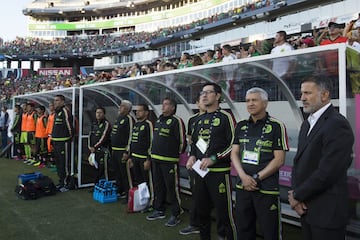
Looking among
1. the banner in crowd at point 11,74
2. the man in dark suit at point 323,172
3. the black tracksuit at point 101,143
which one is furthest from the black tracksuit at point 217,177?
the banner in crowd at point 11,74

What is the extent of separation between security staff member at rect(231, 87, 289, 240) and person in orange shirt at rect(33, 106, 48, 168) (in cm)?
859

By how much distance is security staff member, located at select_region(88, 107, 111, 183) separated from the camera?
6.76 meters

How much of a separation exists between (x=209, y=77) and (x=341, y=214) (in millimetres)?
3080

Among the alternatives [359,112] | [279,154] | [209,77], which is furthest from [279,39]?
[279,154]

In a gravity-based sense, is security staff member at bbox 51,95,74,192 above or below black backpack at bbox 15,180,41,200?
above

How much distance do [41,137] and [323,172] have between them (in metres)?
9.78

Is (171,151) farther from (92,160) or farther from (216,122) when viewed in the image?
(92,160)

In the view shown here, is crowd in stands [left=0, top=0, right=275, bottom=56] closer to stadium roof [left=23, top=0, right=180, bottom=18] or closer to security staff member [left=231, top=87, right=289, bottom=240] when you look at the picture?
stadium roof [left=23, top=0, right=180, bottom=18]

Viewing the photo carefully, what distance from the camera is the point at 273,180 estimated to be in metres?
3.12

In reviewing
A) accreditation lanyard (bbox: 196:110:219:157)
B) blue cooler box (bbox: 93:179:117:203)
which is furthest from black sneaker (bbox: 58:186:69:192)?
accreditation lanyard (bbox: 196:110:219:157)

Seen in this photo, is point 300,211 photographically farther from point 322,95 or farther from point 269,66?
point 269,66

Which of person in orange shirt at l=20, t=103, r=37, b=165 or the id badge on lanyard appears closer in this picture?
the id badge on lanyard

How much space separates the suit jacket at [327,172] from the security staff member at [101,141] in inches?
191

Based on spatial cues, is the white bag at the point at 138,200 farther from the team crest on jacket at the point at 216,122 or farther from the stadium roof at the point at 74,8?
the stadium roof at the point at 74,8
